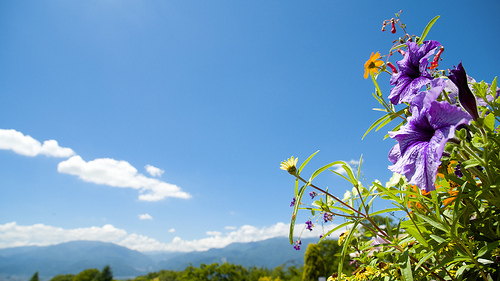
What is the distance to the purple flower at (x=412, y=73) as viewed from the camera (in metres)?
0.84

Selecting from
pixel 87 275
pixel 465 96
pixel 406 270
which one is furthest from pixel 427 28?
pixel 87 275

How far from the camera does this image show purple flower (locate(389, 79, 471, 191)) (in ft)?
1.87

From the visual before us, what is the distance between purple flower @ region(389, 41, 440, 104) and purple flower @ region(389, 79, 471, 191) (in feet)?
0.58

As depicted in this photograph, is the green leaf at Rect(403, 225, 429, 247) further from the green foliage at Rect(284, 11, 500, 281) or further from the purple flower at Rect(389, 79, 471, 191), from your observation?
the purple flower at Rect(389, 79, 471, 191)

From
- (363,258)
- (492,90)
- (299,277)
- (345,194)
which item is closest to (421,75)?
(492,90)

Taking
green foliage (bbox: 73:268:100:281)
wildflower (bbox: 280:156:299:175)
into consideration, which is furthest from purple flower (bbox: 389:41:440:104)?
green foliage (bbox: 73:268:100:281)

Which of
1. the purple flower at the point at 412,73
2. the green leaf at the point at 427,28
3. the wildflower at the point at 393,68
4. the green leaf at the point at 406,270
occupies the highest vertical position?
the green leaf at the point at 427,28

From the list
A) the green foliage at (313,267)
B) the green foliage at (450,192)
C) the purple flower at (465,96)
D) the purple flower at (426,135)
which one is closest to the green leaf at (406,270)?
the green foliage at (450,192)

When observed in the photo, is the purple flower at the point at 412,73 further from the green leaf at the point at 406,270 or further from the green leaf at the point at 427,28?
the green leaf at the point at 406,270

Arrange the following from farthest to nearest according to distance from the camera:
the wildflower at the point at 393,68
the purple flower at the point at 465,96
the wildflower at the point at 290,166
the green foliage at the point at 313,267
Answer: the green foliage at the point at 313,267 → the wildflower at the point at 393,68 → the wildflower at the point at 290,166 → the purple flower at the point at 465,96

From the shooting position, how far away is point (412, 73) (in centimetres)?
90

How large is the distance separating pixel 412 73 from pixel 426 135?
1.17ft

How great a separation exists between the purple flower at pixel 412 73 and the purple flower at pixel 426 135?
0.58 feet

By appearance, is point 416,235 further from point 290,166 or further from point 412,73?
point 412,73
